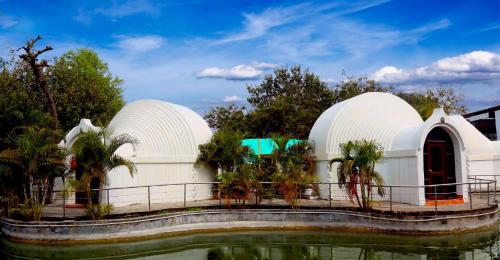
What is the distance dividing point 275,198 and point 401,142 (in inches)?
238

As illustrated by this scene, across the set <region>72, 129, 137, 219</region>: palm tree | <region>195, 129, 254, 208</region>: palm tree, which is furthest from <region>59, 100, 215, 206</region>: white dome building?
<region>72, 129, 137, 219</region>: palm tree

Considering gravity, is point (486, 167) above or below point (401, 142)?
below

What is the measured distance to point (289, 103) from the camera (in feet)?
138

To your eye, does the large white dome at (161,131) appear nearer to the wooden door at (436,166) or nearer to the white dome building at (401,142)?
the white dome building at (401,142)

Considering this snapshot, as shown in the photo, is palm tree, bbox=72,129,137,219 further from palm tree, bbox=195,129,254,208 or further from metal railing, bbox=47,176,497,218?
palm tree, bbox=195,129,254,208

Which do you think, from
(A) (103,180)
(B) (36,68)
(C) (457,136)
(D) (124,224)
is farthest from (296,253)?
(B) (36,68)

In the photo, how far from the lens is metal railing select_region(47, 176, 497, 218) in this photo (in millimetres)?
18234

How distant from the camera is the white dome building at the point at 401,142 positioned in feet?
62.6

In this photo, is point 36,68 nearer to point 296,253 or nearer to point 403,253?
point 296,253

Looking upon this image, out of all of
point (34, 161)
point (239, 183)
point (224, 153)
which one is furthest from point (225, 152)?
point (34, 161)

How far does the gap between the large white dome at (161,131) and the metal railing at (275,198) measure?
156cm

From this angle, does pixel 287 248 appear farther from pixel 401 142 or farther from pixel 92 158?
pixel 401 142

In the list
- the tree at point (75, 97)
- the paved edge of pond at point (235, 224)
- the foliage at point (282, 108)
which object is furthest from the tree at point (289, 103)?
the paved edge of pond at point (235, 224)

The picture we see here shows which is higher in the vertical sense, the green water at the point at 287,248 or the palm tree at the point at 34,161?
the palm tree at the point at 34,161
